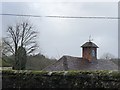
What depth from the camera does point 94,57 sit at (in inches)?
1619

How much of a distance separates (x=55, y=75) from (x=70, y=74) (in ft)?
2.49

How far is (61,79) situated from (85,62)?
25.5m

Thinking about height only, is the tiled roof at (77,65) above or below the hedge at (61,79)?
below

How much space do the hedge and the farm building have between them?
57.5 feet

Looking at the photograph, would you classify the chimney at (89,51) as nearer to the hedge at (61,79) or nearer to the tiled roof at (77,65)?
the tiled roof at (77,65)

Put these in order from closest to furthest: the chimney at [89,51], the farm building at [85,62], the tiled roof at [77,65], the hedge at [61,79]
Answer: the hedge at [61,79]
the tiled roof at [77,65]
the farm building at [85,62]
the chimney at [89,51]

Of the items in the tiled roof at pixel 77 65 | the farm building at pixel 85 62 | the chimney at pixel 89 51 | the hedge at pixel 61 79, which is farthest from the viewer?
the chimney at pixel 89 51

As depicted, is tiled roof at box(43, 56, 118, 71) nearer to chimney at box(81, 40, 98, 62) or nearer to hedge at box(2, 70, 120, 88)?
chimney at box(81, 40, 98, 62)

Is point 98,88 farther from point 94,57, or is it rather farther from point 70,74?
point 94,57

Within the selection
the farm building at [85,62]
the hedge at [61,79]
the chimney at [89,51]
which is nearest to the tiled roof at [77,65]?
the farm building at [85,62]

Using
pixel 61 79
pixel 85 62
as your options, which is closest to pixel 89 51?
pixel 85 62

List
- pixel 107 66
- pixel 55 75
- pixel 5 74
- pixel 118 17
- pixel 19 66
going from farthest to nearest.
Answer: pixel 19 66 < pixel 107 66 < pixel 5 74 < pixel 55 75 < pixel 118 17

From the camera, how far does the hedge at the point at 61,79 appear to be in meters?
12.9

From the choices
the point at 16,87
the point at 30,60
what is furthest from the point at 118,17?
the point at 30,60
